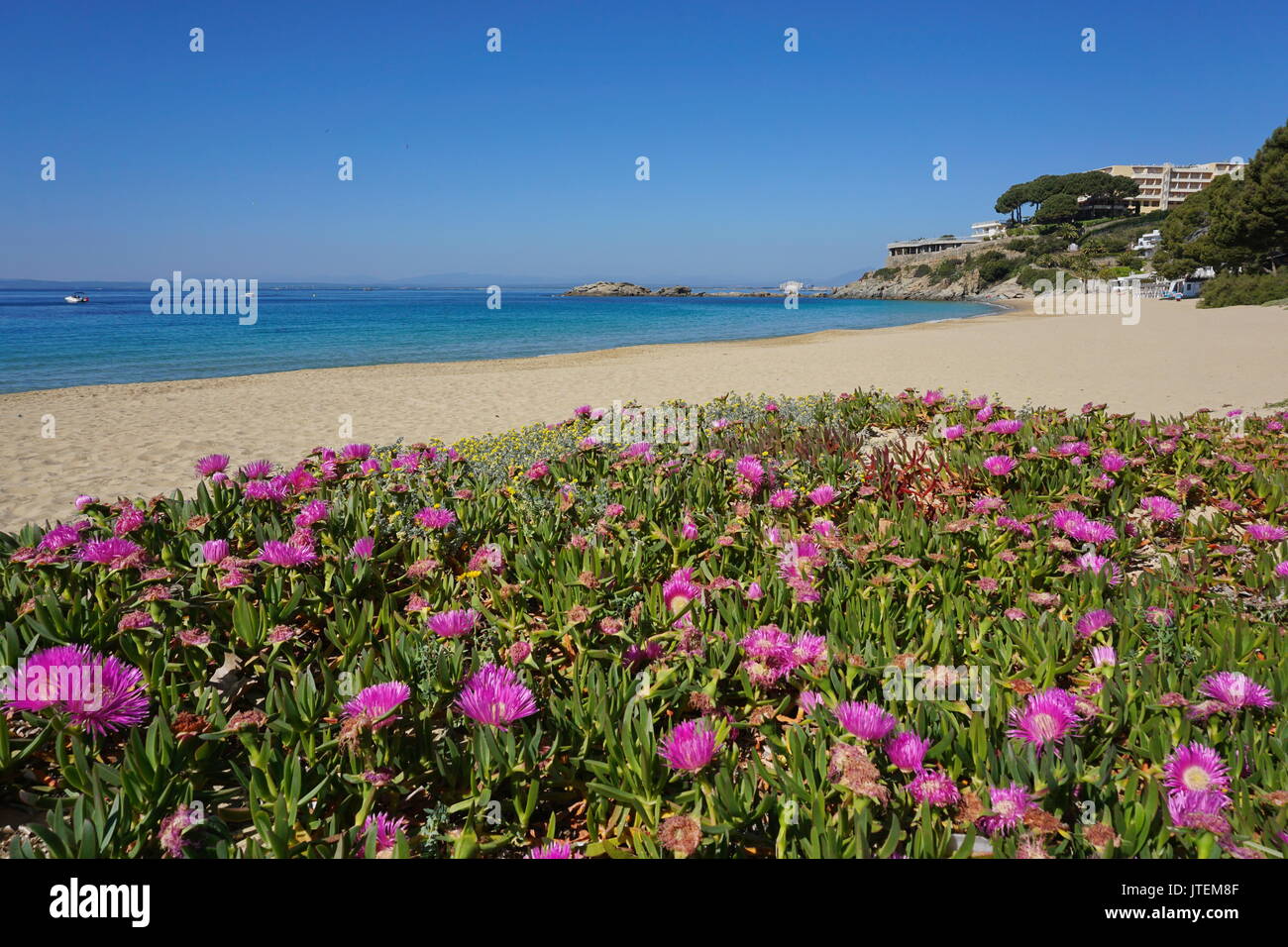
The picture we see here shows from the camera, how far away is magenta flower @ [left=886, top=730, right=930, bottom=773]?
171 centimetres

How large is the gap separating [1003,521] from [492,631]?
7.02 feet

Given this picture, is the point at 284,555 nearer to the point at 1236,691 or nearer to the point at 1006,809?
the point at 1006,809

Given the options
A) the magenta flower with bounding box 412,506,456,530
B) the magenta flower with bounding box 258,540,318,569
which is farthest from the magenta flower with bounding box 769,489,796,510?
the magenta flower with bounding box 258,540,318,569

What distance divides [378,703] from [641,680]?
2.50ft

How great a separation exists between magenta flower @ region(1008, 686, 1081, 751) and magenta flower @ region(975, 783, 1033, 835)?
20cm

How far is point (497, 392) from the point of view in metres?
14.0

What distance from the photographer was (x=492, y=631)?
8.65 ft

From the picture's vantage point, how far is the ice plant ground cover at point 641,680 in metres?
1.69

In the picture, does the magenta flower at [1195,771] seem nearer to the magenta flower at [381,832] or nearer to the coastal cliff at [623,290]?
the magenta flower at [381,832]

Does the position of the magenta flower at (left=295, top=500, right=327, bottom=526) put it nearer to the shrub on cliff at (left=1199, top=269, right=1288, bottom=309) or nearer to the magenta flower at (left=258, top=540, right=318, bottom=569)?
the magenta flower at (left=258, top=540, right=318, bottom=569)

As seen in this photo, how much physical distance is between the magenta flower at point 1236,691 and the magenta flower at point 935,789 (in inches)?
34.3

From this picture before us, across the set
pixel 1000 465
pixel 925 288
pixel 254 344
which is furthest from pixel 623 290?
pixel 1000 465
